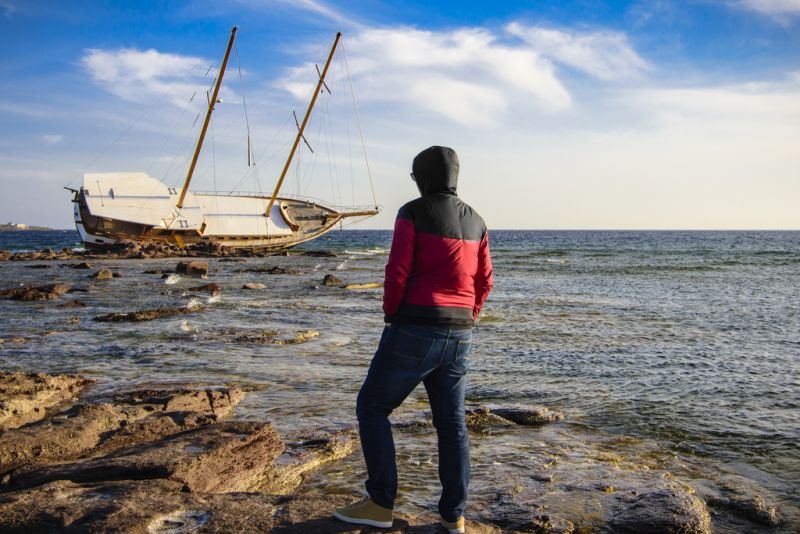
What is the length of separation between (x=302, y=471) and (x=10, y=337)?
9344 millimetres

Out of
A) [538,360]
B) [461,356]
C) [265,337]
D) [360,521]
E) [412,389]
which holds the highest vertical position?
[461,356]

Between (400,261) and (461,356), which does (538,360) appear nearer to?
(461,356)

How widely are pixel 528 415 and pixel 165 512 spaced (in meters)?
4.24

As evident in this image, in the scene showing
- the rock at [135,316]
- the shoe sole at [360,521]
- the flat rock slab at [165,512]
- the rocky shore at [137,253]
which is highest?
the rocky shore at [137,253]

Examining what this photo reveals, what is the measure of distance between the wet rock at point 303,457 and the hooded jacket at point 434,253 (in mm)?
1895

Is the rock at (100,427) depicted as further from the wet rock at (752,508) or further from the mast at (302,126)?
the mast at (302,126)

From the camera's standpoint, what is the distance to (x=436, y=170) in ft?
12.1

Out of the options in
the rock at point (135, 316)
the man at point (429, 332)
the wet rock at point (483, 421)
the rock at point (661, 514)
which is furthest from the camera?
the rock at point (135, 316)

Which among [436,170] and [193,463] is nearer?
[436,170]

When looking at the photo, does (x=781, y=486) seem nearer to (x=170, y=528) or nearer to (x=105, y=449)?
(x=170, y=528)

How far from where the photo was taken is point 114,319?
46.6 ft

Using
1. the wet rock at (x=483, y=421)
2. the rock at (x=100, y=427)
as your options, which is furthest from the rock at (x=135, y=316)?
the wet rock at (x=483, y=421)

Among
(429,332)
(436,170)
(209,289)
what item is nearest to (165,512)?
(429,332)

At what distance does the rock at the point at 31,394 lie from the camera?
232 inches
